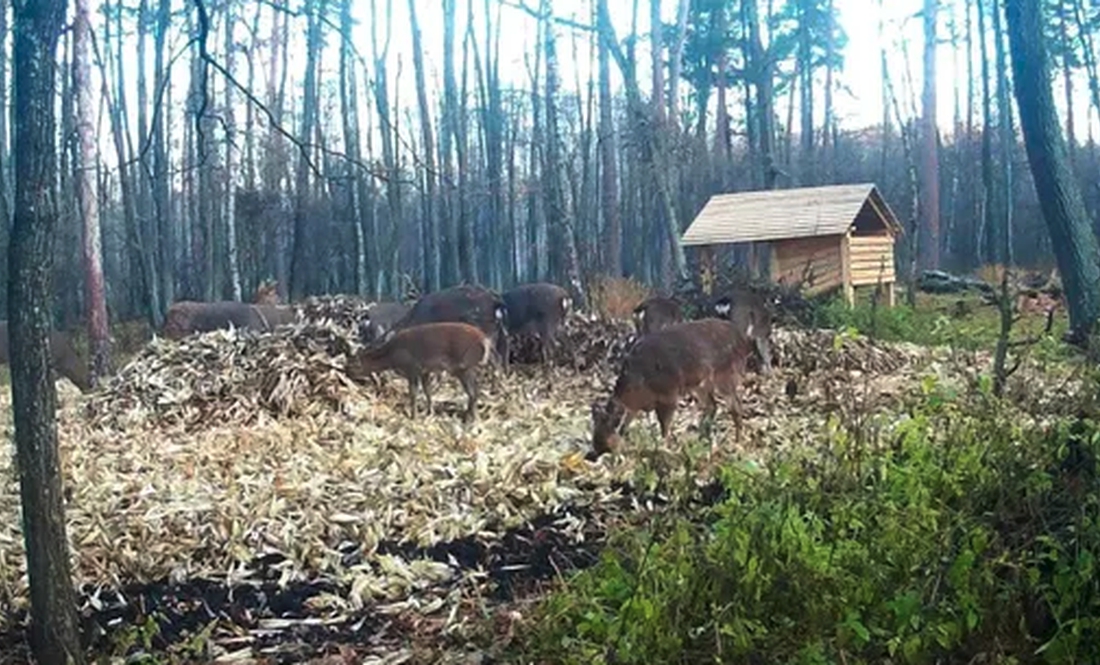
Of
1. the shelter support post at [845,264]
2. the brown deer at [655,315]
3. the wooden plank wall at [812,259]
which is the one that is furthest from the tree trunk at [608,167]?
the brown deer at [655,315]

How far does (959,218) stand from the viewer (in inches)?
1614

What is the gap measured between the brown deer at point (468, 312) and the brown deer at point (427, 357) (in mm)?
2303

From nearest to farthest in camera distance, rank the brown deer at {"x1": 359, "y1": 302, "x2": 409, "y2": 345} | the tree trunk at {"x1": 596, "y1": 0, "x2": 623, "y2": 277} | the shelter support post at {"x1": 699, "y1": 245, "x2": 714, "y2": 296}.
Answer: the brown deer at {"x1": 359, "y1": 302, "x2": 409, "y2": 345}, the shelter support post at {"x1": 699, "y1": 245, "x2": 714, "y2": 296}, the tree trunk at {"x1": 596, "y1": 0, "x2": 623, "y2": 277}

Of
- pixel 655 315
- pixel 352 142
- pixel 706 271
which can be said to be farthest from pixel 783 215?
pixel 352 142

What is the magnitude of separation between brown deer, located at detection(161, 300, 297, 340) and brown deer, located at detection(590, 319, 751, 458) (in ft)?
30.9

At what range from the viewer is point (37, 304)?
14.8 ft

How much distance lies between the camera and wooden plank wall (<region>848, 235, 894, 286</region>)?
71.6 ft

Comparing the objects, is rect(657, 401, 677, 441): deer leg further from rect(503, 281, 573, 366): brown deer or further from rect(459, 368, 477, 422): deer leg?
rect(503, 281, 573, 366): brown deer

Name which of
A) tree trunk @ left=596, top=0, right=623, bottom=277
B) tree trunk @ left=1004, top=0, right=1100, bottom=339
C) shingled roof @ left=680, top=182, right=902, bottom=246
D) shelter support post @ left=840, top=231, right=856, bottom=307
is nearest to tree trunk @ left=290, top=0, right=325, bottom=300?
tree trunk @ left=596, top=0, right=623, bottom=277

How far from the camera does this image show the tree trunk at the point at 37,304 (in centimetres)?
447

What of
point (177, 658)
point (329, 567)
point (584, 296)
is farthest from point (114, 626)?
point (584, 296)

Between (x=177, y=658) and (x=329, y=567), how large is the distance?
1.29 metres

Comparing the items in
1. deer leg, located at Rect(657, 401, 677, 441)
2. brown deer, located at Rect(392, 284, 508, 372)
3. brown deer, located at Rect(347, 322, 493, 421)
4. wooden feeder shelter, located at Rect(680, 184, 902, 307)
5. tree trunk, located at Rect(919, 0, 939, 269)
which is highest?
tree trunk, located at Rect(919, 0, 939, 269)

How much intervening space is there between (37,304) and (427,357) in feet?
22.0
